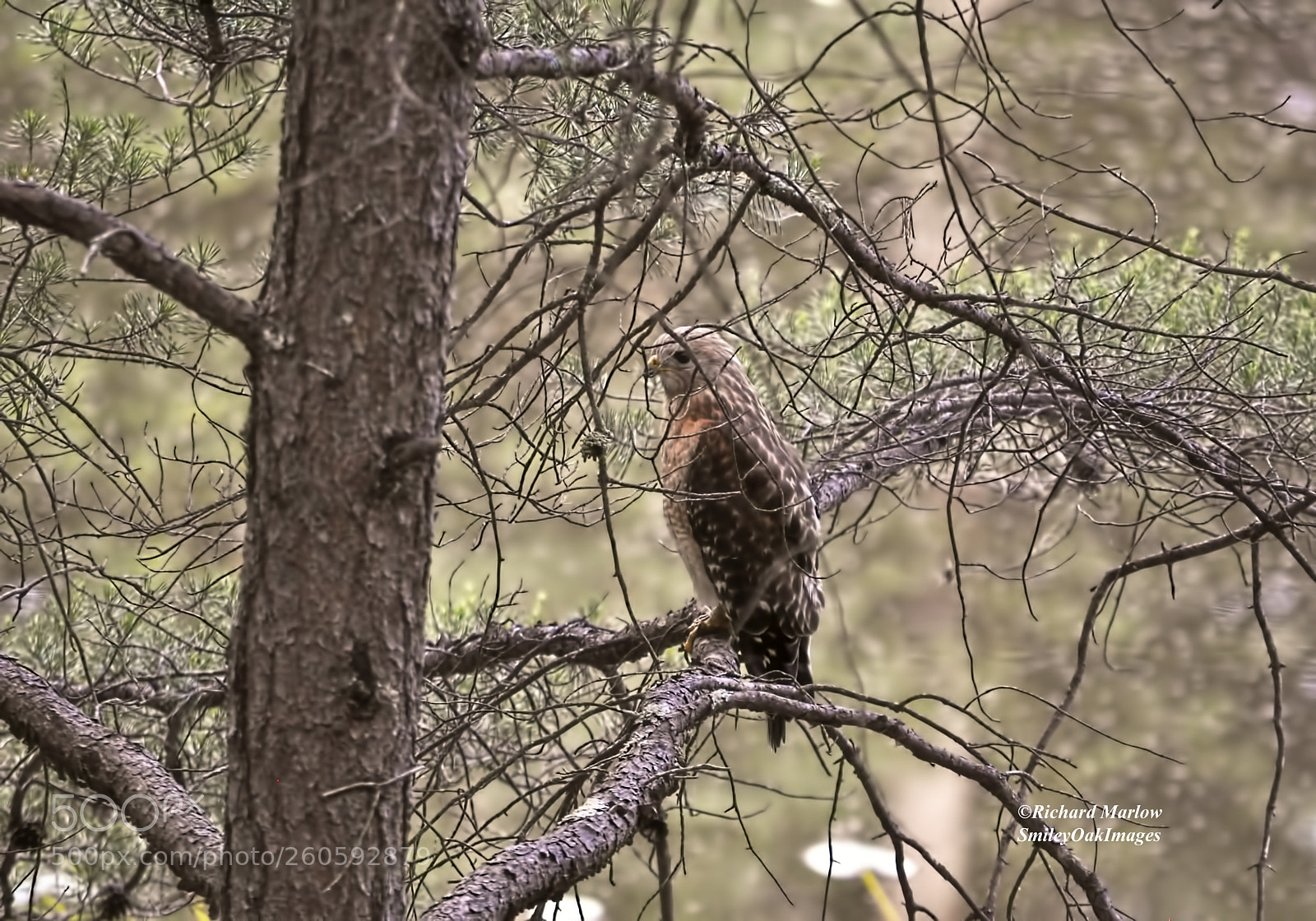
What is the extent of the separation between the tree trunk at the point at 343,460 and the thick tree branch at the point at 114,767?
6.8 inches

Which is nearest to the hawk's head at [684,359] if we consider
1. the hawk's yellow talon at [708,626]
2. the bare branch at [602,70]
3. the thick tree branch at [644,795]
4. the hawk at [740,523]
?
the hawk at [740,523]

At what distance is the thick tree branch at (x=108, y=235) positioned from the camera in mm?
663

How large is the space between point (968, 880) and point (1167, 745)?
824 millimetres

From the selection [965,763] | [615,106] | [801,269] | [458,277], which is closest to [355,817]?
[458,277]

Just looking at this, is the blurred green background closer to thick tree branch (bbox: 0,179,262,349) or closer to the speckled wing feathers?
the speckled wing feathers

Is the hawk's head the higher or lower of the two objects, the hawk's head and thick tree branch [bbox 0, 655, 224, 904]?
the higher

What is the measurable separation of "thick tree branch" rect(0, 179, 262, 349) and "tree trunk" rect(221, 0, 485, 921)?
0.06 meters

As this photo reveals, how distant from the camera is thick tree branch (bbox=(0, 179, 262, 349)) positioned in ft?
2.17

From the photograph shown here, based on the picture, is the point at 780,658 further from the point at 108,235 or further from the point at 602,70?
the point at 108,235

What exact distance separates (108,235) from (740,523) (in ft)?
4.54

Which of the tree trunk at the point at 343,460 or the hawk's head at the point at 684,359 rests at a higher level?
the hawk's head at the point at 684,359

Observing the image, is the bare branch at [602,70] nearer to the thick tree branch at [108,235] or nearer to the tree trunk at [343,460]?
the tree trunk at [343,460]

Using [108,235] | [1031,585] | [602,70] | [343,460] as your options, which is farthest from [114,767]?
[1031,585]

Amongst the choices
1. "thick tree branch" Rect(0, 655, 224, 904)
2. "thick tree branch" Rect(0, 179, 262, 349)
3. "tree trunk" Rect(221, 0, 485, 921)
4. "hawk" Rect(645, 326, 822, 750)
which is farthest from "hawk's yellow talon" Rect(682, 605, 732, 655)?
"thick tree branch" Rect(0, 179, 262, 349)
